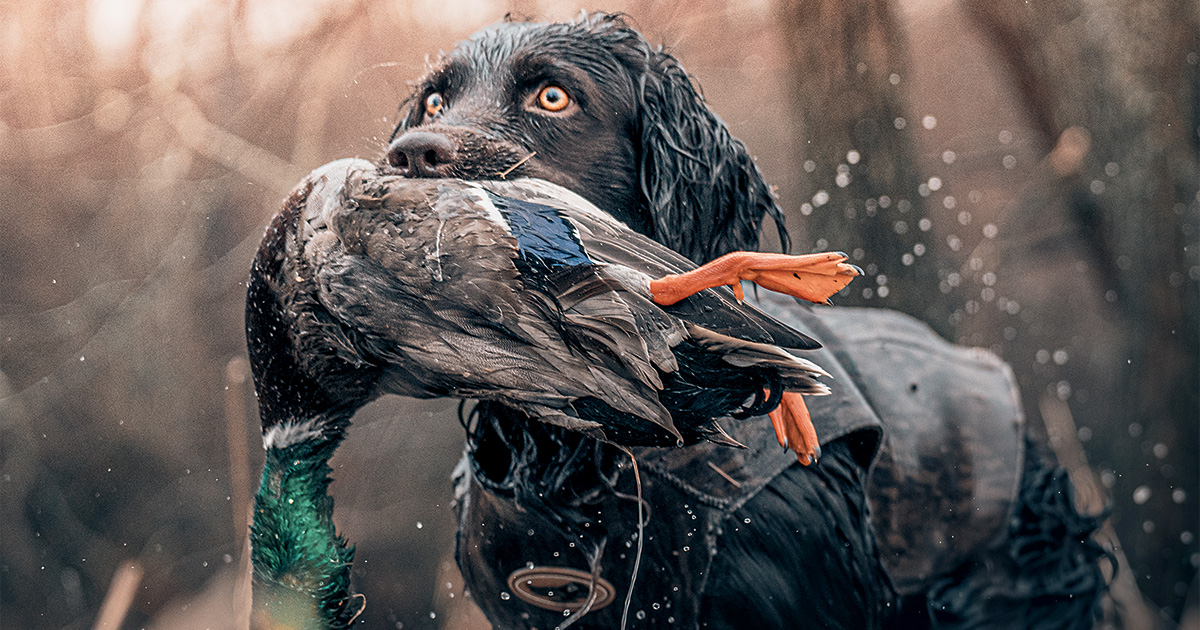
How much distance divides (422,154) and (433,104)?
0.99 ft

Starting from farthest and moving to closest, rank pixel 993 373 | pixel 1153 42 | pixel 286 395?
pixel 1153 42 < pixel 993 373 < pixel 286 395

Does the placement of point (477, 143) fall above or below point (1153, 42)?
below

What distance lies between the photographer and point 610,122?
44.8 inches

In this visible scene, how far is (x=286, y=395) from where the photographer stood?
3.56 ft

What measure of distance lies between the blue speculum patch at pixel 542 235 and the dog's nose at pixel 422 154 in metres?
0.11

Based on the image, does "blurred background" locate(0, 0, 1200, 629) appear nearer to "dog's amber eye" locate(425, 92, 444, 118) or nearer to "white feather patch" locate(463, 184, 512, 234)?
"dog's amber eye" locate(425, 92, 444, 118)

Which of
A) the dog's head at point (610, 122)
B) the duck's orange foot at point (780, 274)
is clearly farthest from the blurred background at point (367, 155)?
the duck's orange foot at point (780, 274)

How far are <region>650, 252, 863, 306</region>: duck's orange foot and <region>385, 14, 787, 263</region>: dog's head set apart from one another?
0.34 m

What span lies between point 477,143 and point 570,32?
0.26 metres

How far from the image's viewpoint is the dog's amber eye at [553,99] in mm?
1119

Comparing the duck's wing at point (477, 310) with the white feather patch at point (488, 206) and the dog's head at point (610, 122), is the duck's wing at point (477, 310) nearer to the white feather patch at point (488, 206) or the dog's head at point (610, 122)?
the white feather patch at point (488, 206)

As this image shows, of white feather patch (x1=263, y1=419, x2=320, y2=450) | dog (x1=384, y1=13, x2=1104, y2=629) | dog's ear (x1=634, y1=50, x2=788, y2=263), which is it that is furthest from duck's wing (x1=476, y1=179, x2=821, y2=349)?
white feather patch (x1=263, y1=419, x2=320, y2=450)

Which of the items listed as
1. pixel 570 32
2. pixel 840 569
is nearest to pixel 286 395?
pixel 570 32

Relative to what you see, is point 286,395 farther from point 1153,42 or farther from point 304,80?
point 1153,42
